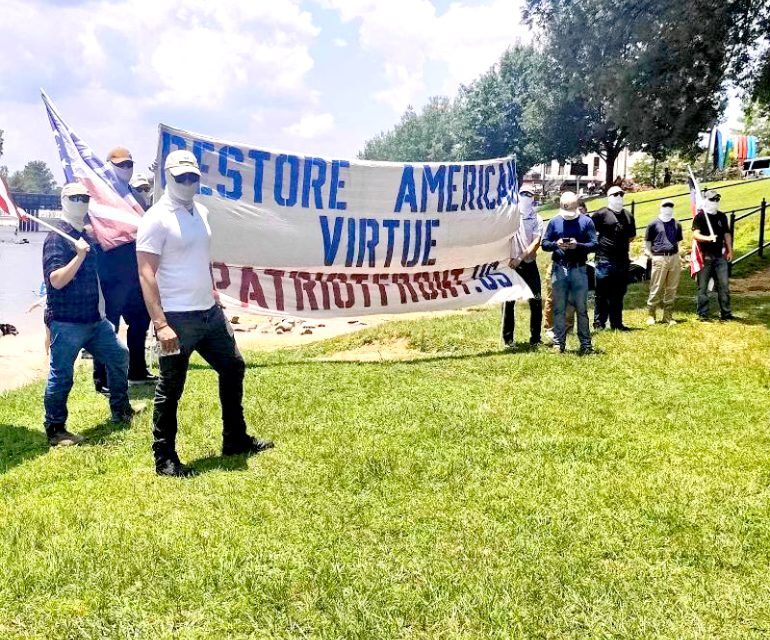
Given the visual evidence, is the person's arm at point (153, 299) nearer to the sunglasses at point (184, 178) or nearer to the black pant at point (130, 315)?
the sunglasses at point (184, 178)

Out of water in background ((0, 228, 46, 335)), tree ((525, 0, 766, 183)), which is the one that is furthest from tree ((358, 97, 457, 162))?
tree ((525, 0, 766, 183))

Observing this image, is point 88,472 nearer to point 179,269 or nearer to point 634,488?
point 179,269

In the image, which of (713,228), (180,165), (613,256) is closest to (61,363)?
(180,165)

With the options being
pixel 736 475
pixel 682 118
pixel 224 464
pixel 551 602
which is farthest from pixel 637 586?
pixel 682 118

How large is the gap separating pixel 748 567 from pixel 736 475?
1239 millimetres

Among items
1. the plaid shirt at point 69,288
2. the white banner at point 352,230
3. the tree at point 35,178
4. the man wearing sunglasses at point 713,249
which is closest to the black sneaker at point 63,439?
the plaid shirt at point 69,288

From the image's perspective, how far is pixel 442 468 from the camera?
192 inches

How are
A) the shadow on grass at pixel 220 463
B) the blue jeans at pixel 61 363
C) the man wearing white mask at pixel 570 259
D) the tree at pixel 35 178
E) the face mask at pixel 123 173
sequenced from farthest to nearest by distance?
the tree at pixel 35 178 → the man wearing white mask at pixel 570 259 → the face mask at pixel 123 173 → the blue jeans at pixel 61 363 → the shadow on grass at pixel 220 463

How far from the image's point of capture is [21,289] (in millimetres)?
28312

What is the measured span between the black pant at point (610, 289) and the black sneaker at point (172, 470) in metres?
6.99

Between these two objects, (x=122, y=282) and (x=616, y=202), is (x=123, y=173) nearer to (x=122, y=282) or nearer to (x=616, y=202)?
(x=122, y=282)

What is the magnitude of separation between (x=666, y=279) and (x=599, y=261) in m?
1.20

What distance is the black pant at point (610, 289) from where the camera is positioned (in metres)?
10.2

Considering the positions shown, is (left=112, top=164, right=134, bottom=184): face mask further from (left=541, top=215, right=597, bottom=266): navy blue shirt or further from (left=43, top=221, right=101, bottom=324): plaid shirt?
(left=541, top=215, right=597, bottom=266): navy blue shirt
